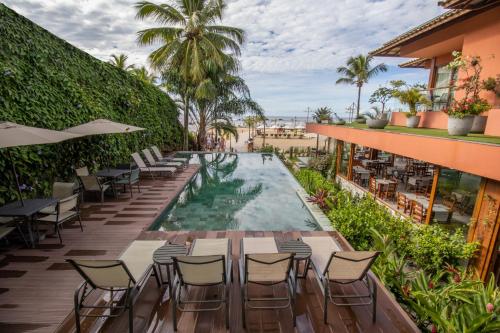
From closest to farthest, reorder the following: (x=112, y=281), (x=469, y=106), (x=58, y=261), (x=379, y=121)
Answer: (x=112, y=281) < (x=58, y=261) < (x=469, y=106) < (x=379, y=121)

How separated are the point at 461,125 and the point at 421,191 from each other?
4246mm

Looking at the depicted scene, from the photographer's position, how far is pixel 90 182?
7156 mm

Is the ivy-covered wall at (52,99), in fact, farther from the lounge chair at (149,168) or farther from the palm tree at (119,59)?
the palm tree at (119,59)

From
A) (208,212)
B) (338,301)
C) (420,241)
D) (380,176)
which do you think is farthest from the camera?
(380,176)

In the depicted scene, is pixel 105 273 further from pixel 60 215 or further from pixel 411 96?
pixel 411 96

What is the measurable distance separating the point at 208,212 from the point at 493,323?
6.38 metres

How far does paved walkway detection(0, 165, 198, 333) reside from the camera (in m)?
3.25

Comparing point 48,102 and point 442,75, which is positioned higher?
point 442,75

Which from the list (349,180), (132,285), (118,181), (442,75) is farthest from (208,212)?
(442,75)

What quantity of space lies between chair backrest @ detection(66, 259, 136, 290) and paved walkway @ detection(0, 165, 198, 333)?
0.71m

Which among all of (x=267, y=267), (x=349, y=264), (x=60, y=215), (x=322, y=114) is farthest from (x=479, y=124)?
(x=60, y=215)

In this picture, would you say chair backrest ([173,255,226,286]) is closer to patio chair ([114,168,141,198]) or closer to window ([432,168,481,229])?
patio chair ([114,168,141,198])

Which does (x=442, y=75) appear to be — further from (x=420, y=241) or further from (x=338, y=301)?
(x=338, y=301)

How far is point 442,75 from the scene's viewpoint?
12414mm
